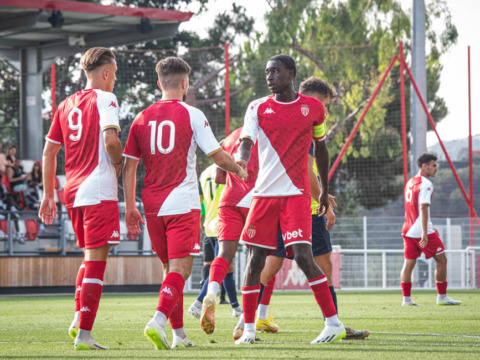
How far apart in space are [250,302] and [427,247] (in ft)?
21.5

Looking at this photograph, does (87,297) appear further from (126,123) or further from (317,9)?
(317,9)

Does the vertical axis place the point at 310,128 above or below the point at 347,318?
above

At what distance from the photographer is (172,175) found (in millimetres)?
6047

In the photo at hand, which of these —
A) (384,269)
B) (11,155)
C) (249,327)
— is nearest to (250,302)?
(249,327)

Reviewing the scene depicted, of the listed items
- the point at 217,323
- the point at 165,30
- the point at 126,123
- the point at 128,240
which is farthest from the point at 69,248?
the point at 217,323

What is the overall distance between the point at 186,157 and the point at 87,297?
120cm

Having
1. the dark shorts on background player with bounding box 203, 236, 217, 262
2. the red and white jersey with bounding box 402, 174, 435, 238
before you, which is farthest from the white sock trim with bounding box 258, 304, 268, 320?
the red and white jersey with bounding box 402, 174, 435, 238

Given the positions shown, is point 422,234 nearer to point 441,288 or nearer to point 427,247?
point 427,247

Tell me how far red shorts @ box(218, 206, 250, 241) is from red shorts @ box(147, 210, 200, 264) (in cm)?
169

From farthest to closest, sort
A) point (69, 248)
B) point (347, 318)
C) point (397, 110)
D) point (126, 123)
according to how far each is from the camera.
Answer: point (397, 110) < point (126, 123) < point (69, 248) < point (347, 318)

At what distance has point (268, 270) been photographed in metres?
7.66

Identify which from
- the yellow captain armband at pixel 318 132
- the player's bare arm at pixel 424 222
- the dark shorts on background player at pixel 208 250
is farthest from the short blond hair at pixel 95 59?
the player's bare arm at pixel 424 222

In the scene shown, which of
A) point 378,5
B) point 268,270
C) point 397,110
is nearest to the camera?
point 268,270

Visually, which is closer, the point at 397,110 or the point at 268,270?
the point at 268,270
